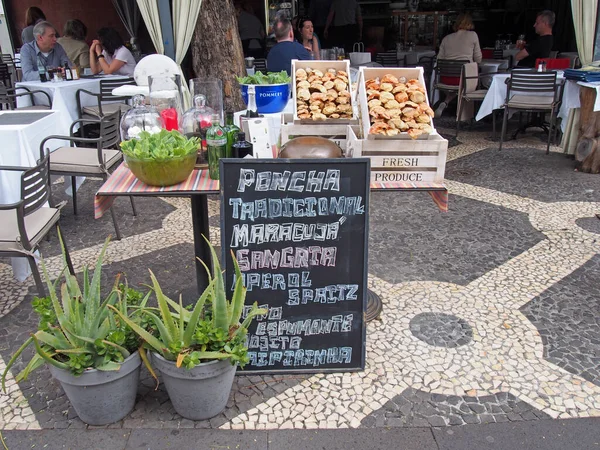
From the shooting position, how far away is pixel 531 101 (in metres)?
6.71

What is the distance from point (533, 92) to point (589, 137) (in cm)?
122

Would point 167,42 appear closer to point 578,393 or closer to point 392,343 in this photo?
point 392,343

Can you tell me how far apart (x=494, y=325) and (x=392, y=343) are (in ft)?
2.17

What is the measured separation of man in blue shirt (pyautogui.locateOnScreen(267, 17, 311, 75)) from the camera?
5305mm

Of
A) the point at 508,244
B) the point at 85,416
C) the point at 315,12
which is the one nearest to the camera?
the point at 85,416

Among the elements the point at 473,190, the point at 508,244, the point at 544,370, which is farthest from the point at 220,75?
the point at 544,370

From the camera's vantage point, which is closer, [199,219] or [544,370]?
[544,370]

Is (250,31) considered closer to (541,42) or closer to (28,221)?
(541,42)

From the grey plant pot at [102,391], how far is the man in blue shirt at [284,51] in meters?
3.81

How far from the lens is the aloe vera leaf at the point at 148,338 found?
210cm

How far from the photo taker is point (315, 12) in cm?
1130

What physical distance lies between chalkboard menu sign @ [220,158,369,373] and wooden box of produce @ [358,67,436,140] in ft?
1.18

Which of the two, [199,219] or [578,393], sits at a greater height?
[199,219]

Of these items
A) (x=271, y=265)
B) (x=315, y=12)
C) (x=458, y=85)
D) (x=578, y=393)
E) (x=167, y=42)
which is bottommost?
(x=578, y=393)
